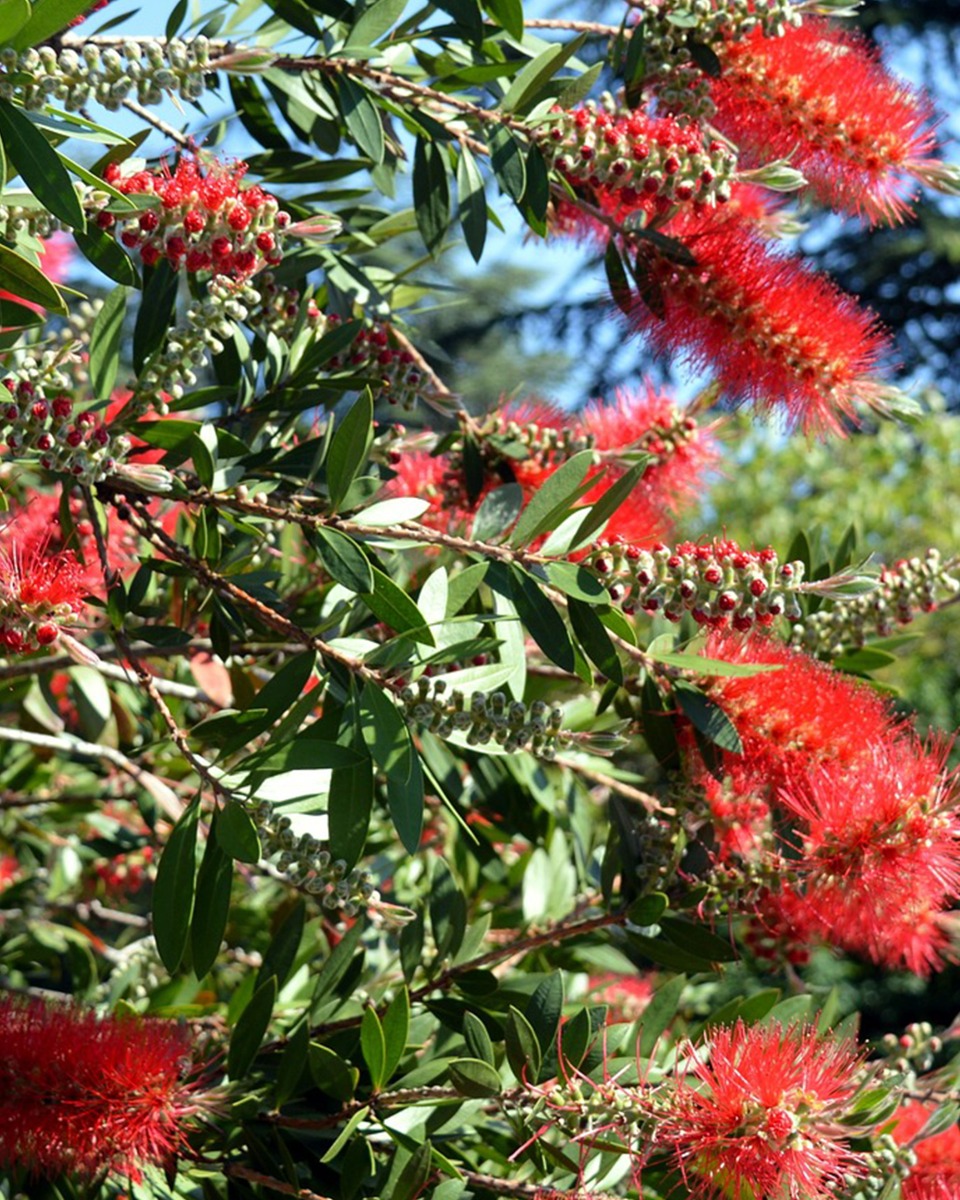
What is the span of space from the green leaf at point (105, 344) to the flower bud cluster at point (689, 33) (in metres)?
0.58

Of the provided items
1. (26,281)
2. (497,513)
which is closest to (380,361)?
(497,513)

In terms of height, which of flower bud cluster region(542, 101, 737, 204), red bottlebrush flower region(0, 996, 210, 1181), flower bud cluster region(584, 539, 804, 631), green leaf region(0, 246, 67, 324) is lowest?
red bottlebrush flower region(0, 996, 210, 1181)

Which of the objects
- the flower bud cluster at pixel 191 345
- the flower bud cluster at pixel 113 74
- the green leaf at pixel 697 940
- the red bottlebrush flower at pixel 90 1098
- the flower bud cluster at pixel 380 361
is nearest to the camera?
the flower bud cluster at pixel 113 74

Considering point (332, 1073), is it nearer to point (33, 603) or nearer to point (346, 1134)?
point (346, 1134)

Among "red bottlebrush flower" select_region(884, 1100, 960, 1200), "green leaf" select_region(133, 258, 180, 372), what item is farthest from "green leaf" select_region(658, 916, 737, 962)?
"green leaf" select_region(133, 258, 180, 372)

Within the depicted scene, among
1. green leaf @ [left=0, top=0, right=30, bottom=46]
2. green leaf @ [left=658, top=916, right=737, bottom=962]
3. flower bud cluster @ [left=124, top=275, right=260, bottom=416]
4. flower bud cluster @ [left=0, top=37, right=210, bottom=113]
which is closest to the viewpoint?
green leaf @ [left=0, top=0, right=30, bottom=46]

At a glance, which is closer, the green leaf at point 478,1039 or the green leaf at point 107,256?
the green leaf at point 107,256

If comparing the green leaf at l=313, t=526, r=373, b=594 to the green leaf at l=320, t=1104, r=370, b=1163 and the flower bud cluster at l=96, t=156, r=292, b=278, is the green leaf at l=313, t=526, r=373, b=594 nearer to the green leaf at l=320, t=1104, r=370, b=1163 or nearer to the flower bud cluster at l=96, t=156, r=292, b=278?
the flower bud cluster at l=96, t=156, r=292, b=278

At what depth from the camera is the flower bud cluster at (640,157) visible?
1228mm

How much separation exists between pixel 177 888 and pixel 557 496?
0.47 m

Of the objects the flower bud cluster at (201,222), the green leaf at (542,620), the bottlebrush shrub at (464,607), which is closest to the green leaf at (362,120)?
the bottlebrush shrub at (464,607)

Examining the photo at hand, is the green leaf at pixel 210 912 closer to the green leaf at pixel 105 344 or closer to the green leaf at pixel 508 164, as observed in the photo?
the green leaf at pixel 105 344

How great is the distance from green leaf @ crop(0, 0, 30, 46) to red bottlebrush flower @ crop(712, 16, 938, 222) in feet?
2.43

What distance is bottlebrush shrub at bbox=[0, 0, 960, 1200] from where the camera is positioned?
108 centimetres
